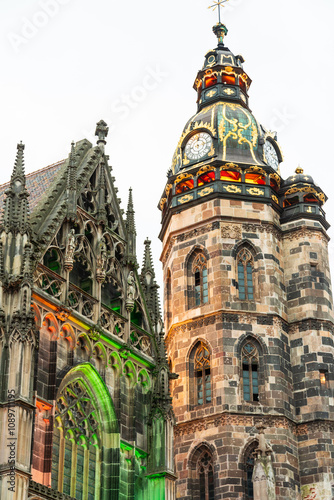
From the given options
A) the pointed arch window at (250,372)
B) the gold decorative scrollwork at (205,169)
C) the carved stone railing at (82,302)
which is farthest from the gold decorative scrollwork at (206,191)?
the carved stone railing at (82,302)

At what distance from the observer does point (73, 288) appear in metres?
35.3

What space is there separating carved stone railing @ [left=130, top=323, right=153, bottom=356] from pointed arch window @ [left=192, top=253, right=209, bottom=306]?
949 cm

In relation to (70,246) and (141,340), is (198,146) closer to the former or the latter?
(141,340)

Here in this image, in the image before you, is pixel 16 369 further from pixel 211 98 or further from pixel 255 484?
pixel 211 98

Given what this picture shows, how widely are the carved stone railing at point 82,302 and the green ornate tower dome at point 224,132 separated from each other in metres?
15.6

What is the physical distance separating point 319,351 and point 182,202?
9.16 m

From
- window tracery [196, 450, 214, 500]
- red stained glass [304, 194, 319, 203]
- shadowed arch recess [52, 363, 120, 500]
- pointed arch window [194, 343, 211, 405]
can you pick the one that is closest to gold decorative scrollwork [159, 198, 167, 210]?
red stained glass [304, 194, 319, 203]

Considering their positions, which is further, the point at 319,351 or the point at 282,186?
the point at 282,186

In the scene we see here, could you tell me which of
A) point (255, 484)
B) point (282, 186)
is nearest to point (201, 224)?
point (282, 186)

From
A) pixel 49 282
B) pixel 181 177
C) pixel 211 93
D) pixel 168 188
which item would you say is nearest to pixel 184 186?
pixel 181 177

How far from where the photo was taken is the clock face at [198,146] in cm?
5106

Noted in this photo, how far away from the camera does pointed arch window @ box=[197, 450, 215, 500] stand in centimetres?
4372

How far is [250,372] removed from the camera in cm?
4569

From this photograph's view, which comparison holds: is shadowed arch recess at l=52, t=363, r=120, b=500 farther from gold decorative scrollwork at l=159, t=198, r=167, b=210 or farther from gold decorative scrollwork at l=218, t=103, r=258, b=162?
gold decorative scrollwork at l=218, t=103, r=258, b=162
